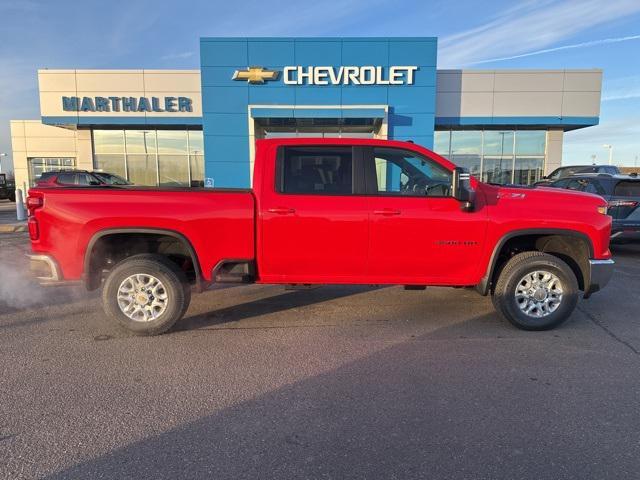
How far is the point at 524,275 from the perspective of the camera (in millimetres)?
4797

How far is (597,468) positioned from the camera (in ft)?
8.45

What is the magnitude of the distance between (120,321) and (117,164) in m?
19.1

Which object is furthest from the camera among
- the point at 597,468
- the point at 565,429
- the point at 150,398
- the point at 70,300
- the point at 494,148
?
the point at 494,148

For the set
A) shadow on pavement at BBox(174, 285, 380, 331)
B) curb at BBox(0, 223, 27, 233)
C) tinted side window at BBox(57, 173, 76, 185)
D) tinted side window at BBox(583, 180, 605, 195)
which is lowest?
shadow on pavement at BBox(174, 285, 380, 331)

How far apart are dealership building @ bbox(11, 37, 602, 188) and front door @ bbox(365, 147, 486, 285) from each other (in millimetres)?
13252

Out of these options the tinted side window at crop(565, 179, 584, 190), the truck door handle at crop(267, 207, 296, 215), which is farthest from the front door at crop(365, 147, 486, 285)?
the tinted side window at crop(565, 179, 584, 190)

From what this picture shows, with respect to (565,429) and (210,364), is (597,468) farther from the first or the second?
(210,364)

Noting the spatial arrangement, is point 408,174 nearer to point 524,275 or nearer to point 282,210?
point 282,210

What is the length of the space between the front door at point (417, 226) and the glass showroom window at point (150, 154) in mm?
17722

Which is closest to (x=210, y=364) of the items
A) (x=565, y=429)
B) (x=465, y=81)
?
(x=565, y=429)

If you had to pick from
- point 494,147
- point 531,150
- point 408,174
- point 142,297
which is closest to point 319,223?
point 408,174

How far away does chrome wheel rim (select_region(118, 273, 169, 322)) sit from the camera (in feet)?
15.5

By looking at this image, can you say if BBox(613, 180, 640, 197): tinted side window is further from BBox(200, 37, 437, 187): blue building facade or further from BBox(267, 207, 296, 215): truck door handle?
BBox(200, 37, 437, 187): blue building facade

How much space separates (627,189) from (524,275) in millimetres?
6231
